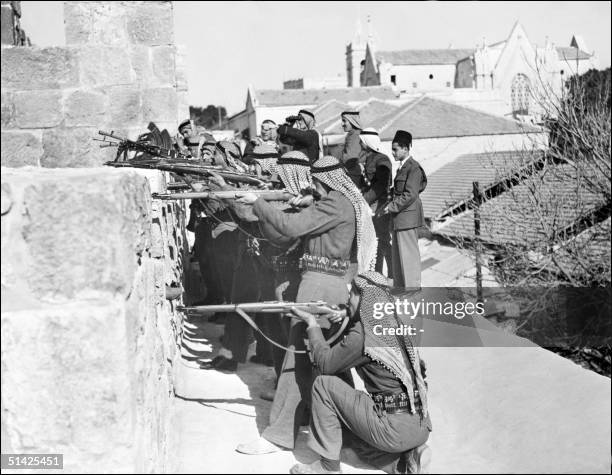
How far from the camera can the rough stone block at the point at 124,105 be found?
18.6 feet

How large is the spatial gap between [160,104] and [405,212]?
2.79 metres

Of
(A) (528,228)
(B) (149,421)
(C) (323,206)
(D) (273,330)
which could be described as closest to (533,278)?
(A) (528,228)

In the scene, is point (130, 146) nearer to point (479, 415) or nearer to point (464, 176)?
point (479, 415)

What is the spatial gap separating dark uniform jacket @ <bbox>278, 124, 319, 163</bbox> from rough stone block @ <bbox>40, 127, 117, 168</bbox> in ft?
6.29

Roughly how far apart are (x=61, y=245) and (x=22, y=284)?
18 centimetres

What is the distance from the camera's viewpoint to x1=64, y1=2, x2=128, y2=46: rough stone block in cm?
543

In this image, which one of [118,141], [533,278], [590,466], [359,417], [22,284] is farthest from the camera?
[533,278]

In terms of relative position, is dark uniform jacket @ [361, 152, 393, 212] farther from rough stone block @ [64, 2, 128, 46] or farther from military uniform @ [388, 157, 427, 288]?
rough stone block @ [64, 2, 128, 46]

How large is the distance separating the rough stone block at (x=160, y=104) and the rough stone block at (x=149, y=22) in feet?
1.28

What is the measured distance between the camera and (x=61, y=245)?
2408 mm

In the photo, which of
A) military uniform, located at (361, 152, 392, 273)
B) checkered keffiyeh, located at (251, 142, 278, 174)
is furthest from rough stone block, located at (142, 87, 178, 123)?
military uniform, located at (361, 152, 392, 273)

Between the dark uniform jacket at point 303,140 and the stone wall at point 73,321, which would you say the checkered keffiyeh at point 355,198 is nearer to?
the dark uniform jacket at point 303,140

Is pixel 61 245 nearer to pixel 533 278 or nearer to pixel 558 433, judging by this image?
pixel 558 433

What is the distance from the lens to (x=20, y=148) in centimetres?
488
